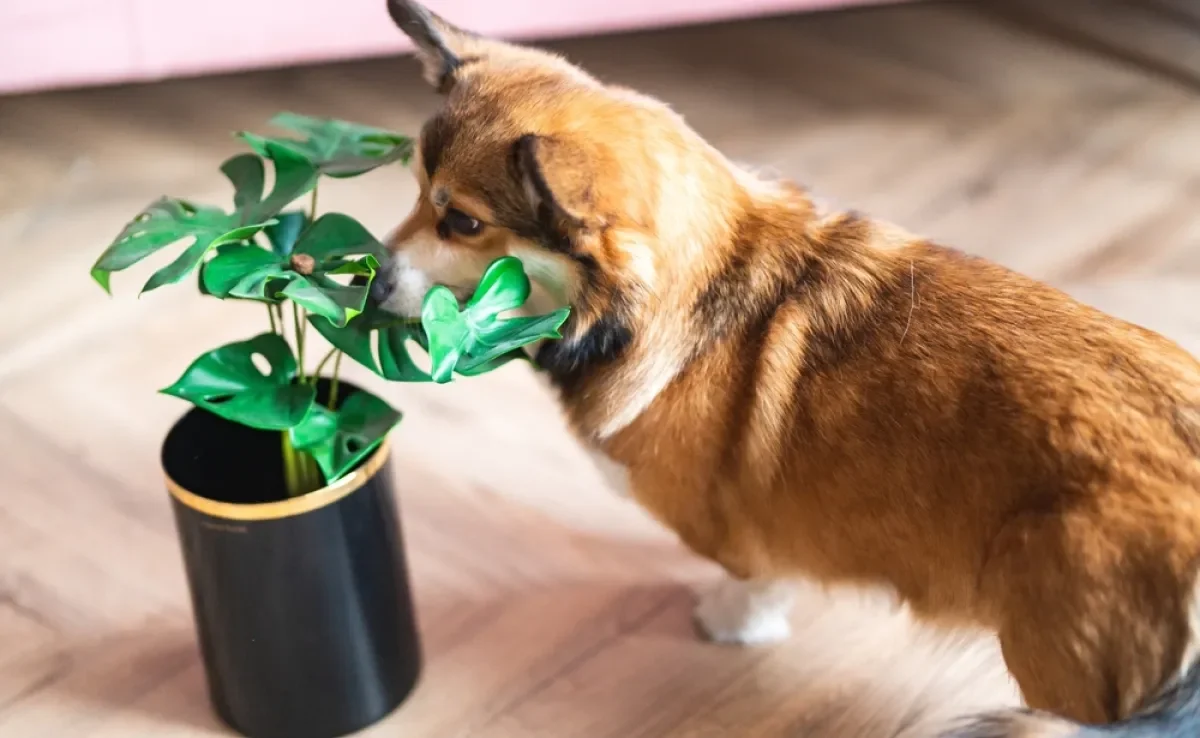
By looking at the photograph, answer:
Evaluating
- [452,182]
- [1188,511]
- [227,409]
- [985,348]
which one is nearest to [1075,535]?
Answer: [1188,511]

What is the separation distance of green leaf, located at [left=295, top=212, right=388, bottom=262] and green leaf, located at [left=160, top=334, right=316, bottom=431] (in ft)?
0.32

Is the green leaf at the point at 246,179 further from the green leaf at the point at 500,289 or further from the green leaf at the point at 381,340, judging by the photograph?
the green leaf at the point at 500,289

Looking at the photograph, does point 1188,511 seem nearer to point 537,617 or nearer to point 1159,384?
point 1159,384

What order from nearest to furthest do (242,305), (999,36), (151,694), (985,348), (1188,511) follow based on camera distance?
(1188,511) → (985,348) → (151,694) → (242,305) → (999,36)

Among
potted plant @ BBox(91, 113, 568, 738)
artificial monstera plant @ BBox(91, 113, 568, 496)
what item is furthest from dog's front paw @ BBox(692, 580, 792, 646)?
artificial monstera plant @ BBox(91, 113, 568, 496)

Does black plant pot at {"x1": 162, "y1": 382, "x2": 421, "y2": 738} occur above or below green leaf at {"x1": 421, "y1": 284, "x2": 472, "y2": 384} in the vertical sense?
below

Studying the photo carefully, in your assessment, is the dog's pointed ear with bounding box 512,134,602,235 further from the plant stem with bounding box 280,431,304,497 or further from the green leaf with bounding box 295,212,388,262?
the plant stem with bounding box 280,431,304,497

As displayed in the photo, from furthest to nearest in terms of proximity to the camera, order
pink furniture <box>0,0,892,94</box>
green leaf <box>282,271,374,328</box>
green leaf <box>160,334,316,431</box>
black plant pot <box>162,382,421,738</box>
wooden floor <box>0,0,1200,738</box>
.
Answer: pink furniture <box>0,0,892,94</box> < wooden floor <box>0,0,1200,738</box> < black plant pot <box>162,382,421,738</box> < green leaf <box>160,334,316,431</box> < green leaf <box>282,271,374,328</box>

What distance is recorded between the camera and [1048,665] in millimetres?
1023

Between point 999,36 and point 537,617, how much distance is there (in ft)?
5.85

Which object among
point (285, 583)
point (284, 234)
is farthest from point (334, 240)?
point (285, 583)

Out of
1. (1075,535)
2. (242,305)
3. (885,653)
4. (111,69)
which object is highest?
(111,69)

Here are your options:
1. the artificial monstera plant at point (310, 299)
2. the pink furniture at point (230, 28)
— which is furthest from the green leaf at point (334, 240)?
the pink furniture at point (230, 28)

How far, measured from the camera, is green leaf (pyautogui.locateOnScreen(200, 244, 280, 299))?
1002 millimetres
